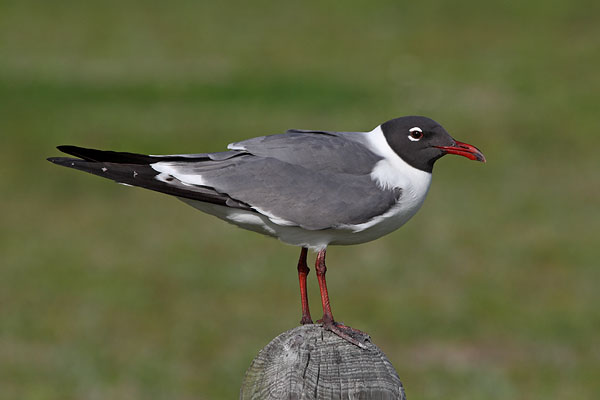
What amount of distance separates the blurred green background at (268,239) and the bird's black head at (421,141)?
5839 millimetres

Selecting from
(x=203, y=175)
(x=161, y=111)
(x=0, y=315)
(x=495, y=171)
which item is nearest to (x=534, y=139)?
(x=495, y=171)

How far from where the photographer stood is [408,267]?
12734 millimetres

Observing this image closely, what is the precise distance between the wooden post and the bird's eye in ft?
3.15

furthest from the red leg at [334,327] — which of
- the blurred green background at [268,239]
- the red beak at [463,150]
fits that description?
the blurred green background at [268,239]

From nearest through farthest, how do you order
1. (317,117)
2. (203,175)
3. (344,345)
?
(344,345)
(203,175)
(317,117)

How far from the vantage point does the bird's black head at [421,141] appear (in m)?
3.63

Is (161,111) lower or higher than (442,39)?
lower

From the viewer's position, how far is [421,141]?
12.0ft

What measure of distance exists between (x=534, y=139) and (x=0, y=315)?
1177cm

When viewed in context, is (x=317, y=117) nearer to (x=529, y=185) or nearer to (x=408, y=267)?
(x=529, y=185)

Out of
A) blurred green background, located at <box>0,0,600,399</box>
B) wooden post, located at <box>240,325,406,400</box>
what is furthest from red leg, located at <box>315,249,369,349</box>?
blurred green background, located at <box>0,0,600,399</box>

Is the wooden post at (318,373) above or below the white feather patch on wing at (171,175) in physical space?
below

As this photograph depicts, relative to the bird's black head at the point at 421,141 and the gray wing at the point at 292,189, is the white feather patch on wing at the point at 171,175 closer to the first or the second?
the gray wing at the point at 292,189

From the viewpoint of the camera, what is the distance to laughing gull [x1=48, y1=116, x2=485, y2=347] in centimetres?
343
